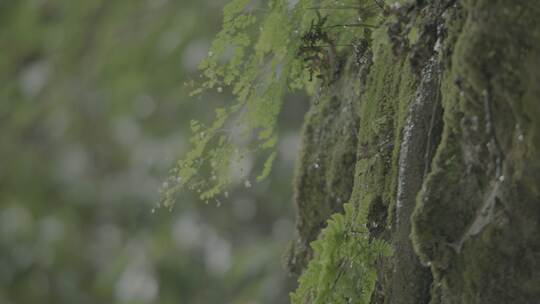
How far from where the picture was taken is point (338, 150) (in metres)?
3.33

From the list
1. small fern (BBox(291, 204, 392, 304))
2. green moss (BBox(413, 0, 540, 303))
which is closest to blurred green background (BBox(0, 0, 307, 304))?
small fern (BBox(291, 204, 392, 304))

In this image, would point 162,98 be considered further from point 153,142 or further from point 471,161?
point 471,161

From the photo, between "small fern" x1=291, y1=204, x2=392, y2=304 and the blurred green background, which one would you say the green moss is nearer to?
"small fern" x1=291, y1=204, x2=392, y2=304

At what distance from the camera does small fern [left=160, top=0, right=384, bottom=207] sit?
2.85 meters

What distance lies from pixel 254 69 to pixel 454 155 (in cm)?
69

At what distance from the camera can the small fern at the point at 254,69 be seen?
9.36ft

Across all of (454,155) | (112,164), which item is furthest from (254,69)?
(112,164)

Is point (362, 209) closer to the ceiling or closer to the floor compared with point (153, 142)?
closer to the floor

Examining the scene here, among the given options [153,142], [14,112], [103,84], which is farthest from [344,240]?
[14,112]

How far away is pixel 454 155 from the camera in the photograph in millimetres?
2465

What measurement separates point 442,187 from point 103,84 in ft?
30.5

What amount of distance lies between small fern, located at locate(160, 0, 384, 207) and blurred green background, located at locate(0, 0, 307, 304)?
5985 millimetres

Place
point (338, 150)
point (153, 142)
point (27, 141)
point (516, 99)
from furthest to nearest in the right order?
point (27, 141)
point (153, 142)
point (338, 150)
point (516, 99)

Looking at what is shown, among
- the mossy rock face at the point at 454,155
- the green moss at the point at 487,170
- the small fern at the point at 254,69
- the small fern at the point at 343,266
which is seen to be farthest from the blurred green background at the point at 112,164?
the green moss at the point at 487,170
